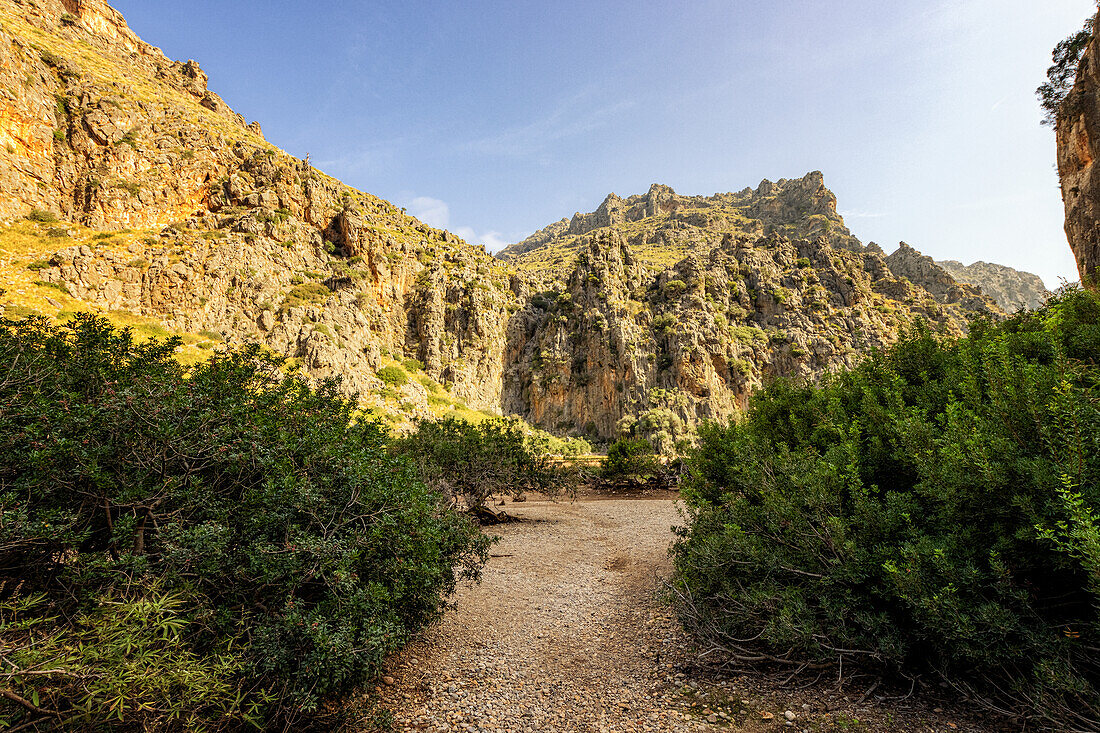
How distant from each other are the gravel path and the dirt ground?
2 centimetres

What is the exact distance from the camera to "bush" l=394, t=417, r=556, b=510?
16.9m

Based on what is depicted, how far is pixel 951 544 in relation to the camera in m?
3.74

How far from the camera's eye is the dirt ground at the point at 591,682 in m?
4.15

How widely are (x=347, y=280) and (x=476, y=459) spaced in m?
45.1

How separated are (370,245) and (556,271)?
49.7m

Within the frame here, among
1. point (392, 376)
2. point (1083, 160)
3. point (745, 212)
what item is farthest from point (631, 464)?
point (745, 212)

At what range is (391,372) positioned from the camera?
5188cm

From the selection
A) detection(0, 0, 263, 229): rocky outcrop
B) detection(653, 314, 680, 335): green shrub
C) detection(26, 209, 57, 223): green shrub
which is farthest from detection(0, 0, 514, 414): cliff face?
detection(653, 314, 680, 335): green shrub

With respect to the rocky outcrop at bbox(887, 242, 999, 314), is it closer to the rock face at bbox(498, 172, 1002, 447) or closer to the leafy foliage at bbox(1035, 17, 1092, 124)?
the rock face at bbox(498, 172, 1002, 447)

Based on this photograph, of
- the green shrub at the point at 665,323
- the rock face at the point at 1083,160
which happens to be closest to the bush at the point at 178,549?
the rock face at the point at 1083,160

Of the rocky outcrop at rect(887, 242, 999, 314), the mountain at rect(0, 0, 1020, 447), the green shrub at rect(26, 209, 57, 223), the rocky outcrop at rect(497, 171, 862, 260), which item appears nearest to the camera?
the green shrub at rect(26, 209, 57, 223)

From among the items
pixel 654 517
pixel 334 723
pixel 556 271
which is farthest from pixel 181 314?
pixel 556 271

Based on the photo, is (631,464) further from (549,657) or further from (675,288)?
(675,288)

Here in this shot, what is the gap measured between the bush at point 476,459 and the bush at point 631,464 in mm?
10705
